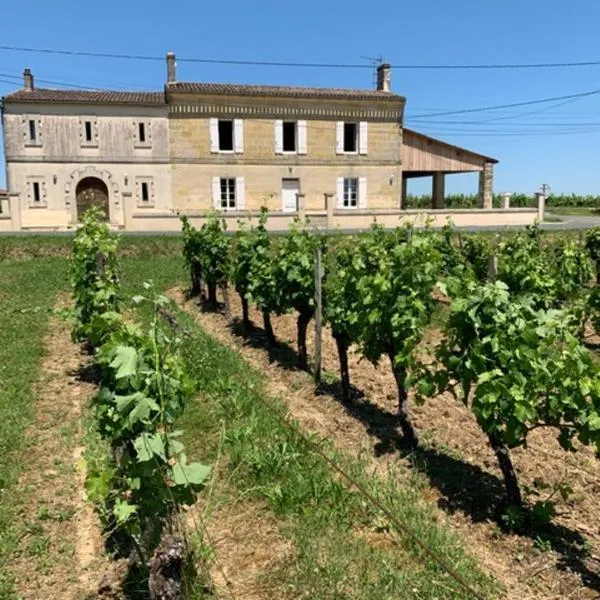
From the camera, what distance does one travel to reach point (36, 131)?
79.9ft

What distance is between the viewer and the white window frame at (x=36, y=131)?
24219 millimetres

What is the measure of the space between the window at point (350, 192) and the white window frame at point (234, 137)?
5.15m

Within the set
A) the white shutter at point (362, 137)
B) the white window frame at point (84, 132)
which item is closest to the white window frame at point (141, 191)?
the white window frame at point (84, 132)

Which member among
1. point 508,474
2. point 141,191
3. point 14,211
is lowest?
point 508,474

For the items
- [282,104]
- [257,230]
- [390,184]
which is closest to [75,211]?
[282,104]

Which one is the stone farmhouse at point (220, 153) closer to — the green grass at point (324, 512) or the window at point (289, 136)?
the window at point (289, 136)

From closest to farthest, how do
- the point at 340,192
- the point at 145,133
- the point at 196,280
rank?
the point at 196,280, the point at 145,133, the point at 340,192

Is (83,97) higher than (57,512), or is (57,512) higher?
(83,97)

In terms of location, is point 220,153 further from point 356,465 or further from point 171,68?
point 356,465

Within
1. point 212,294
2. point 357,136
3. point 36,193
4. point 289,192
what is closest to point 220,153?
point 289,192

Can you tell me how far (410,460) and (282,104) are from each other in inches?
946

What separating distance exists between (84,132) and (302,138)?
938 centimetres

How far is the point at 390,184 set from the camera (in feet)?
92.8

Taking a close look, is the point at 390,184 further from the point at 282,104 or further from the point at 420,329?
the point at 420,329
